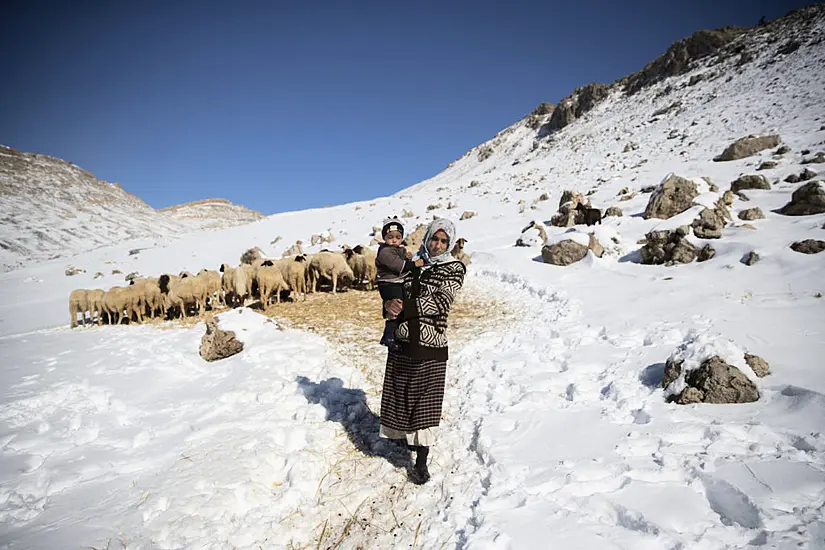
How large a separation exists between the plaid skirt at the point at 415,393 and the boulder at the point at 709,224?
10273 mm

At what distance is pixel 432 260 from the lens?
129 inches

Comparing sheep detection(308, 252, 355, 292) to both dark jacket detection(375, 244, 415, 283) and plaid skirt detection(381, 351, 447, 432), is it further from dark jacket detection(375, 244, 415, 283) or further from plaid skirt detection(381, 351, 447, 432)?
plaid skirt detection(381, 351, 447, 432)

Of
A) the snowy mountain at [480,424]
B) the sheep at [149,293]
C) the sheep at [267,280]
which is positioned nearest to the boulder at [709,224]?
the snowy mountain at [480,424]

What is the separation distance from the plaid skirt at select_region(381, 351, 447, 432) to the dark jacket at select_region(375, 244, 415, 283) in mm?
780

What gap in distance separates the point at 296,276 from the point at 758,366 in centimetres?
1092

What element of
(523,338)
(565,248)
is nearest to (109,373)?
(523,338)

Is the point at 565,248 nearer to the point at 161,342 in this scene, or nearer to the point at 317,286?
the point at 317,286

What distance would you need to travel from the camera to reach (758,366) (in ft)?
12.7

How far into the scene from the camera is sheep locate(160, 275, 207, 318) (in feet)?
33.7

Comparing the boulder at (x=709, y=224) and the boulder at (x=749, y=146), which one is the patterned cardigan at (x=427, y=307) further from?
the boulder at (x=749, y=146)

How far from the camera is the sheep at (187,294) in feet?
33.7

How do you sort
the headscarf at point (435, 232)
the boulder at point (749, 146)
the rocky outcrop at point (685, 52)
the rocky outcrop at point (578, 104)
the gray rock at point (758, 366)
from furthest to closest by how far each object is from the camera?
the rocky outcrop at point (578, 104)
the rocky outcrop at point (685, 52)
the boulder at point (749, 146)
the gray rock at point (758, 366)
the headscarf at point (435, 232)

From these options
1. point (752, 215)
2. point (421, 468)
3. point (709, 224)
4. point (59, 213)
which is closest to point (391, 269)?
point (421, 468)

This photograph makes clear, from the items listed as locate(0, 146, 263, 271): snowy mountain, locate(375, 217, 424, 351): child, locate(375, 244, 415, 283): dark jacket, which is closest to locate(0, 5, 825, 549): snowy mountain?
locate(375, 217, 424, 351): child
